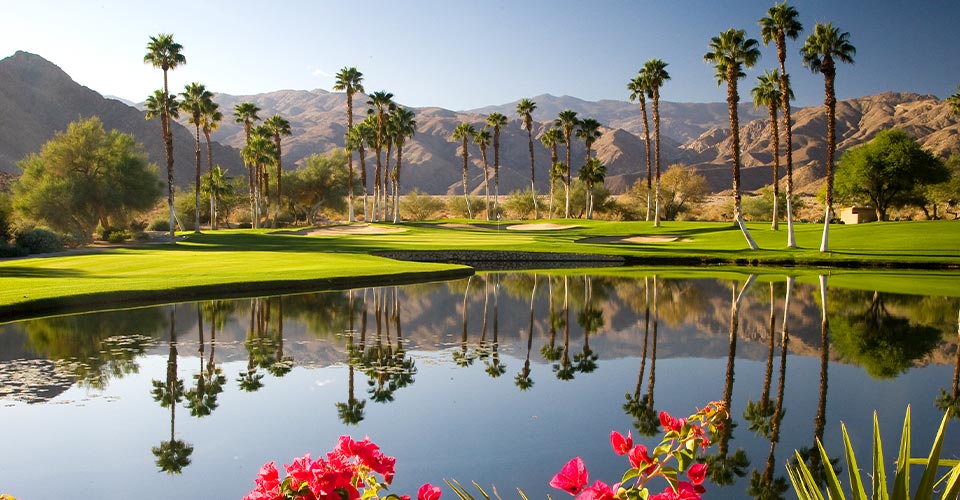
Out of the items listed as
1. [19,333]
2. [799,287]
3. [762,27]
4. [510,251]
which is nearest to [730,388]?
[19,333]

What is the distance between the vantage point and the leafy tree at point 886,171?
2591 inches

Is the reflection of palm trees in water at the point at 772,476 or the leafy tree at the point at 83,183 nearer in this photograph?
the reflection of palm trees in water at the point at 772,476

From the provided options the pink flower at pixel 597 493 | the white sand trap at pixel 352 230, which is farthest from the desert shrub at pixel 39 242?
the pink flower at pixel 597 493

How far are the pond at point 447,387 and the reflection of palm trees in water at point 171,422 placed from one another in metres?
0.04

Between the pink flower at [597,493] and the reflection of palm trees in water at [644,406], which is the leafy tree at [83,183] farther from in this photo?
the pink flower at [597,493]

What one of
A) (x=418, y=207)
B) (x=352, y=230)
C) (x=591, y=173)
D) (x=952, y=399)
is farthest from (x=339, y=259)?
(x=418, y=207)

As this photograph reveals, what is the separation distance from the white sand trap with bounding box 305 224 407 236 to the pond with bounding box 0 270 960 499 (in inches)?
1617

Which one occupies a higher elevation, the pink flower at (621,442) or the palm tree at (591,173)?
the palm tree at (591,173)

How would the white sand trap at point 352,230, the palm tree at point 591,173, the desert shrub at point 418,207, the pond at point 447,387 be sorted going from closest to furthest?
the pond at point 447,387, the white sand trap at point 352,230, the palm tree at point 591,173, the desert shrub at point 418,207

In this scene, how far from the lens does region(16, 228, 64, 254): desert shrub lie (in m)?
44.4

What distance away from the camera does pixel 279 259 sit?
36.3m

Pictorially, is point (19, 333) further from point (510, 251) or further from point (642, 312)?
point (510, 251)

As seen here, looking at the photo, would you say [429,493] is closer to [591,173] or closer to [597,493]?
[597,493]

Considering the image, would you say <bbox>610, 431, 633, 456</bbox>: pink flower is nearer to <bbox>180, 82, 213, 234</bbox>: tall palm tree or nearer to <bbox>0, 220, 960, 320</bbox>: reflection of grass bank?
<bbox>0, 220, 960, 320</bbox>: reflection of grass bank
